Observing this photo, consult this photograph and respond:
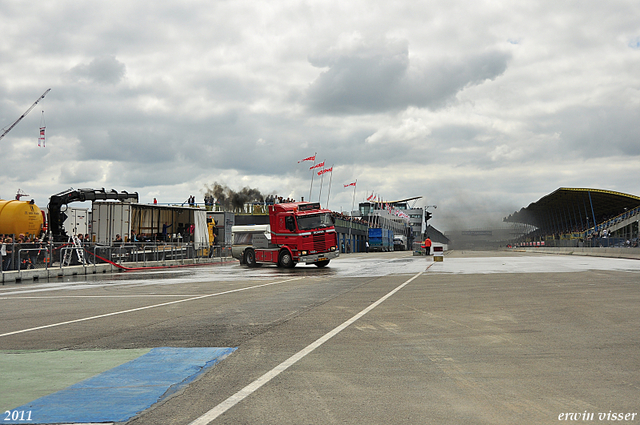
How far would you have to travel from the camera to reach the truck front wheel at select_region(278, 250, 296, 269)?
31.3 meters

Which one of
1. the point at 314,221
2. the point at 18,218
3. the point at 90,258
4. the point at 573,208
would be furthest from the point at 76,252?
the point at 573,208

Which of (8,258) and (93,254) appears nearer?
(8,258)

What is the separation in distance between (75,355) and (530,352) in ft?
18.7

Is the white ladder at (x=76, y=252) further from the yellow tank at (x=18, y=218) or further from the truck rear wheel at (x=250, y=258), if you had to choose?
the truck rear wheel at (x=250, y=258)

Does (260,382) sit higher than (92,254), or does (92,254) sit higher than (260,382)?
(92,254)

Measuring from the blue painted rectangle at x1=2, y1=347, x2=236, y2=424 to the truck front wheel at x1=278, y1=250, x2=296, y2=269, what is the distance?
23.7 meters

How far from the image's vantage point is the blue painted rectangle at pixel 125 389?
16.3 feet

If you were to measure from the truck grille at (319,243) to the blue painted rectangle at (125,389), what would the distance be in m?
23.5

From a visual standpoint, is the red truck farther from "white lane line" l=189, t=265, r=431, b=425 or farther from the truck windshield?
"white lane line" l=189, t=265, r=431, b=425

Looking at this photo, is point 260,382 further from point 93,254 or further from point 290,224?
point 93,254

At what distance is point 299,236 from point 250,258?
5.15 meters

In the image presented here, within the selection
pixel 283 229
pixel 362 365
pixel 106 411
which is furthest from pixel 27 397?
pixel 283 229

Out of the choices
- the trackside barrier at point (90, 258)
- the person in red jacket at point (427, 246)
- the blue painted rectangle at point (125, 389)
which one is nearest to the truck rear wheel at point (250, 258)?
the trackside barrier at point (90, 258)

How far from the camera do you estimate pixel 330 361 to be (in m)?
6.82
